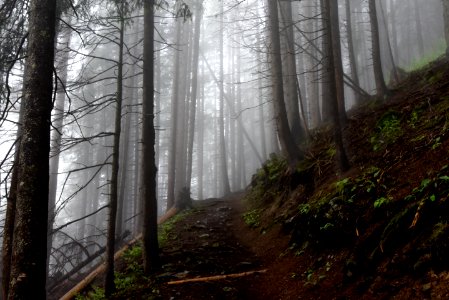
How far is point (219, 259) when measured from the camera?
8.50 metres

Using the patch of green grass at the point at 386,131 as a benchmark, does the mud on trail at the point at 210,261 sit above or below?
below

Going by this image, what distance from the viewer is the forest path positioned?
21.7 feet

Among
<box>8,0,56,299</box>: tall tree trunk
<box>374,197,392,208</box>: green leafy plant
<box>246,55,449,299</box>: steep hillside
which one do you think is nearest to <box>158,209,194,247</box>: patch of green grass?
<box>246,55,449,299</box>: steep hillside

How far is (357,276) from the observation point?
4777 mm

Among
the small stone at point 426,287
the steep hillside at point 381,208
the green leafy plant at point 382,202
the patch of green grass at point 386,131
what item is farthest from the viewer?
the patch of green grass at point 386,131

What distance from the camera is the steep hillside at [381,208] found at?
4.11m

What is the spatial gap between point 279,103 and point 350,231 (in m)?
6.35

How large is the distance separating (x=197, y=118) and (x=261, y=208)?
26.3 m

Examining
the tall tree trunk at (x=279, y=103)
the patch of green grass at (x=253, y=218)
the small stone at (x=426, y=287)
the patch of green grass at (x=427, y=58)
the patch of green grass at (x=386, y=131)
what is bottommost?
the small stone at (x=426, y=287)

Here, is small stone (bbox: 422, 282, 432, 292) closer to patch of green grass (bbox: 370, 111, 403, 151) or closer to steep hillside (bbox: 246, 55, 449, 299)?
steep hillside (bbox: 246, 55, 449, 299)

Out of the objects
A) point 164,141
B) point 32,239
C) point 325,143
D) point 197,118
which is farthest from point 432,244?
point 164,141

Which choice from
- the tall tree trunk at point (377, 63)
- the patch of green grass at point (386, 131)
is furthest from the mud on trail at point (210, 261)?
the tall tree trunk at point (377, 63)

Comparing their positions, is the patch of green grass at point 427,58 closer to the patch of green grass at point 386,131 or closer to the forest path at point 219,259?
the patch of green grass at point 386,131

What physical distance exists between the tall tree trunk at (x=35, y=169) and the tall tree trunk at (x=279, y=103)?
7.37 m
